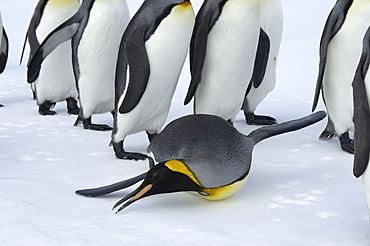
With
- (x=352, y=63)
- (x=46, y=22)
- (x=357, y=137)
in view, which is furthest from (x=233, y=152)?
(x=46, y=22)

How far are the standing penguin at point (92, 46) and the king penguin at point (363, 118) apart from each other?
6.94ft

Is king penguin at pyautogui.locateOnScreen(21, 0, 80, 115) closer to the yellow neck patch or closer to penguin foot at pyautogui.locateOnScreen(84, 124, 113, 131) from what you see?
penguin foot at pyautogui.locateOnScreen(84, 124, 113, 131)

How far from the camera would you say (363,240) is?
2.18 metres

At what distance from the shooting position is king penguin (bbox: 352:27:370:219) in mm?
2090

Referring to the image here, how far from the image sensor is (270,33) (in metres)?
4.17

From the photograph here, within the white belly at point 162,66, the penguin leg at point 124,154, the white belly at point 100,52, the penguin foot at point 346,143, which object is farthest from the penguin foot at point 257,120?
A: the penguin leg at point 124,154

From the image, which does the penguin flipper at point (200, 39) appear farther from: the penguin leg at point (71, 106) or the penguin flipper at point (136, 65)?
the penguin leg at point (71, 106)

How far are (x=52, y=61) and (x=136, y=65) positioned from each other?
5.64ft

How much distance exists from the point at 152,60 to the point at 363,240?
→ 60.4 inches

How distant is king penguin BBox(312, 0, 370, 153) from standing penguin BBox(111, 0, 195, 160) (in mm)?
772

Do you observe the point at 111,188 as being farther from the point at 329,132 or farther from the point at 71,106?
the point at 71,106

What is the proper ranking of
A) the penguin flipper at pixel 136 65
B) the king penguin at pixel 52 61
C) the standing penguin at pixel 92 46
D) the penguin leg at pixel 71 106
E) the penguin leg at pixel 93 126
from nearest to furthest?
1. the penguin flipper at pixel 136 65
2. the standing penguin at pixel 92 46
3. the penguin leg at pixel 93 126
4. the king penguin at pixel 52 61
5. the penguin leg at pixel 71 106

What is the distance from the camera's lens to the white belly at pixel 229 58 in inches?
138

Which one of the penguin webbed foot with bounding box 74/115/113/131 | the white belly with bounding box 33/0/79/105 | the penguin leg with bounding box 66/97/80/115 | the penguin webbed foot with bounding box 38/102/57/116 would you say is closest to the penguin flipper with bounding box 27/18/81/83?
the penguin webbed foot with bounding box 74/115/113/131
